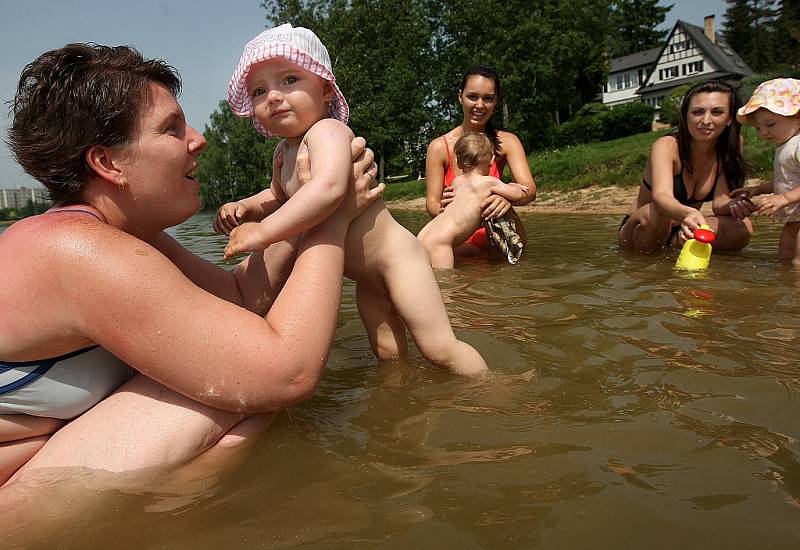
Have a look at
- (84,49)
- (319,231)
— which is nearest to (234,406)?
(319,231)

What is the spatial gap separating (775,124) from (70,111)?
17.4 ft

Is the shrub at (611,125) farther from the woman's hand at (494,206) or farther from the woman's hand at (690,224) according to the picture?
the woman's hand at (690,224)

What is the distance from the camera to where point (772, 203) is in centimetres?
468

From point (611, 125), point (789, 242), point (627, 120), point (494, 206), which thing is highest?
point (627, 120)

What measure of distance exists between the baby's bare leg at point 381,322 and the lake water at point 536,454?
0.09m

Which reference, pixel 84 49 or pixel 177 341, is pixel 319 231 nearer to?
pixel 177 341

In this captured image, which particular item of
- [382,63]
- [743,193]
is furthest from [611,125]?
[743,193]

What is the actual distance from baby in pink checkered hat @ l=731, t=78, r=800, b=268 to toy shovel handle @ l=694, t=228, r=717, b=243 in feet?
1.68

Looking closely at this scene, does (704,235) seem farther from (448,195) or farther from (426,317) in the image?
(426,317)

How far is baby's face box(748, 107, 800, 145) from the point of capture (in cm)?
495

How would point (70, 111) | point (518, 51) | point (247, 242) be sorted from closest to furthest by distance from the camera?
point (70, 111) → point (247, 242) → point (518, 51)

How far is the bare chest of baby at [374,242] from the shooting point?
262cm

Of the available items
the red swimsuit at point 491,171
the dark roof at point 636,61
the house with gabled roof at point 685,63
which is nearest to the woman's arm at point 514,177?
the red swimsuit at point 491,171

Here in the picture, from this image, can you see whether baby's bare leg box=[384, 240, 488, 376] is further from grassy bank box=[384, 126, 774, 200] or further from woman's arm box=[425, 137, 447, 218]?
grassy bank box=[384, 126, 774, 200]
